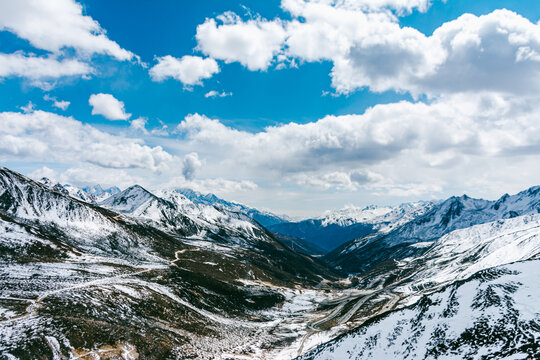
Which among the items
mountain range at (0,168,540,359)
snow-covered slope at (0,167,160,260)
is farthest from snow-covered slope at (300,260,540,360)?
snow-covered slope at (0,167,160,260)

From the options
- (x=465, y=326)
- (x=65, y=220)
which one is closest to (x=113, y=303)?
(x=465, y=326)

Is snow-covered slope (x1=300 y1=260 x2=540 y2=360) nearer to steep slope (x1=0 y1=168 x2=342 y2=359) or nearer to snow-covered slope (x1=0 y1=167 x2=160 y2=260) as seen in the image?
steep slope (x1=0 y1=168 x2=342 y2=359)

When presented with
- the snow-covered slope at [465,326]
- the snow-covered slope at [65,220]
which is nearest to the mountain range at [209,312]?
the snow-covered slope at [465,326]

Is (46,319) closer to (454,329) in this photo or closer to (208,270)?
(454,329)

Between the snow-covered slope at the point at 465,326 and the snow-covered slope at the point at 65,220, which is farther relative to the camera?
the snow-covered slope at the point at 65,220

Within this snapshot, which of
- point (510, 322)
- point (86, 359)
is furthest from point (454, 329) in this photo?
point (86, 359)

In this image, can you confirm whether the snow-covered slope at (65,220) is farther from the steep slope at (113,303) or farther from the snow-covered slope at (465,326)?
the snow-covered slope at (465,326)

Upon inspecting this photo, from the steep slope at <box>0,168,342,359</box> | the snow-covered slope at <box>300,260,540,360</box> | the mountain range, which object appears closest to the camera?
the snow-covered slope at <box>300,260,540,360</box>

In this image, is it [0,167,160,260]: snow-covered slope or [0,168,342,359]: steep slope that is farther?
[0,167,160,260]: snow-covered slope
